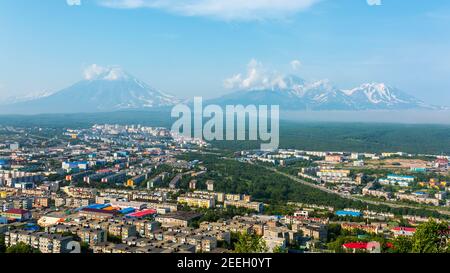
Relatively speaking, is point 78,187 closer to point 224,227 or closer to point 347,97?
point 224,227

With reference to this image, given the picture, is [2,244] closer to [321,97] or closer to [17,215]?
[17,215]

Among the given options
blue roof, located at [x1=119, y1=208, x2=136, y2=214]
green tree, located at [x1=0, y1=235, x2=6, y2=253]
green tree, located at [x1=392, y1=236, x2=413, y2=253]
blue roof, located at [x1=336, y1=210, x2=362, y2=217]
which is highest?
green tree, located at [x1=392, y1=236, x2=413, y2=253]

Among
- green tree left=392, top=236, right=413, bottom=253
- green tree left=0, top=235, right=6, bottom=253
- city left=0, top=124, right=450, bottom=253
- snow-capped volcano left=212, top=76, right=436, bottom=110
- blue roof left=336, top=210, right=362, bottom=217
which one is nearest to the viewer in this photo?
green tree left=392, top=236, right=413, bottom=253

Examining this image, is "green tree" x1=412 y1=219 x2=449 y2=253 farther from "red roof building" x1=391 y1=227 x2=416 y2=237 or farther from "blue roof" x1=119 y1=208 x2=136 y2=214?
"blue roof" x1=119 y1=208 x2=136 y2=214

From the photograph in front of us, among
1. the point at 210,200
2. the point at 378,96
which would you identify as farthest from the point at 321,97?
the point at 210,200

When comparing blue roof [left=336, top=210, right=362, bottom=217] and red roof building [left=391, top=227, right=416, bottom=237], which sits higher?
red roof building [left=391, top=227, right=416, bottom=237]

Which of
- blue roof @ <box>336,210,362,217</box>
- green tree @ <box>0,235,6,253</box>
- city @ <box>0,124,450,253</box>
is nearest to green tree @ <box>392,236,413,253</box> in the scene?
city @ <box>0,124,450,253</box>

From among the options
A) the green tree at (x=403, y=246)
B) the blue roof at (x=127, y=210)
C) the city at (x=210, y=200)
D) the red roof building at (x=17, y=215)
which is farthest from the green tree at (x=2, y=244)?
the green tree at (x=403, y=246)

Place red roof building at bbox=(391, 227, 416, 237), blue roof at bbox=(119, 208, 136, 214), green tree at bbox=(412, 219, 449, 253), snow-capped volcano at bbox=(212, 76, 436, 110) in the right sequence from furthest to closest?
snow-capped volcano at bbox=(212, 76, 436, 110) < blue roof at bbox=(119, 208, 136, 214) < red roof building at bbox=(391, 227, 416, 237) < green tree at bbox=(412, 219, 449, 253)

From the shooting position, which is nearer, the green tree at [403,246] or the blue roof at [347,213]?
the green tree at [403,246]

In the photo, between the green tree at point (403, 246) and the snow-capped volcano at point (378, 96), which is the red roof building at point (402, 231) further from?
the snow-capped volcano at point (378, 96)
